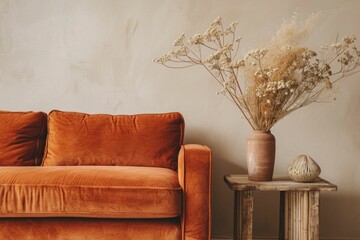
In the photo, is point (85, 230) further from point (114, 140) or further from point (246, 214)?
point (246, 214)

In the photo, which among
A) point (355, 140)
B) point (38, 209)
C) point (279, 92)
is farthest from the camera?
point (355, 140)

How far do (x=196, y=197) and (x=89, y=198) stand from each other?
1.50 feet

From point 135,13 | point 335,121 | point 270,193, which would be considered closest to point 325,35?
point 335,121

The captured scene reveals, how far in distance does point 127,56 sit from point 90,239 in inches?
52.2

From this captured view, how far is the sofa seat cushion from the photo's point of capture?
1.74 m

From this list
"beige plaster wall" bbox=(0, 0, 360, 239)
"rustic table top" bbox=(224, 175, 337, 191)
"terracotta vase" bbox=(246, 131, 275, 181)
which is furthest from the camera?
"beige plaster wall" bbox=(0, 0, 360, 239)

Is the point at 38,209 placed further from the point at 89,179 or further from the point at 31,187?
the point at 89,179

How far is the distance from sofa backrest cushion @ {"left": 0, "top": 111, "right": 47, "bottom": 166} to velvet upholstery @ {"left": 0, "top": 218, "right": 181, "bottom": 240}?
0.57 metres

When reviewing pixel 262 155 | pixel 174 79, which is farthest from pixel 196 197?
→ pixel 174 79

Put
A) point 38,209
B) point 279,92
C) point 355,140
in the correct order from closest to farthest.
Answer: point 38,209 → point 279,92 → point 355,140

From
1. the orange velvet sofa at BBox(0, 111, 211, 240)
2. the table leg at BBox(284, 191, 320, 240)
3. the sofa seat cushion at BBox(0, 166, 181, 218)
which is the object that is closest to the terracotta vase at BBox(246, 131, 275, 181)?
the table leg at BBox(284, 191, 320, 240)

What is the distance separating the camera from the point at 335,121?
2600mm

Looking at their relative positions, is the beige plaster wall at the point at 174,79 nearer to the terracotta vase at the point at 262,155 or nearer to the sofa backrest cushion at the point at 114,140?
the sofa backrest cushion at the point at 114,140

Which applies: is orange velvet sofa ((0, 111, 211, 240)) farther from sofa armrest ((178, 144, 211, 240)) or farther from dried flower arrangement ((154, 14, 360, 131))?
dried flower arrangement ((154, 14, 360, 131))
